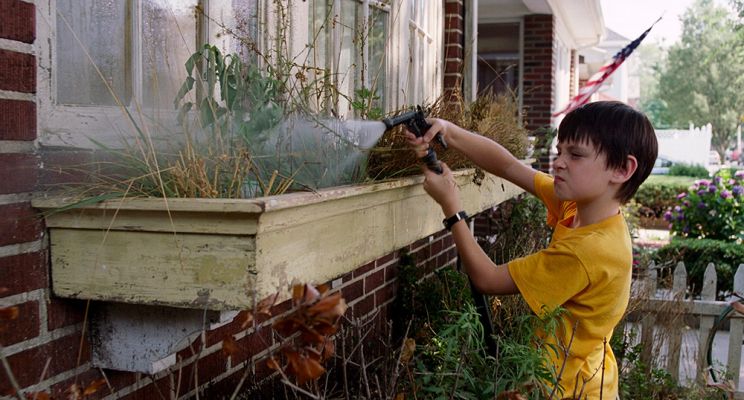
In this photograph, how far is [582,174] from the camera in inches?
90.8

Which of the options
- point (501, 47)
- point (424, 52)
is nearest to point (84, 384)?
point (424, 52)

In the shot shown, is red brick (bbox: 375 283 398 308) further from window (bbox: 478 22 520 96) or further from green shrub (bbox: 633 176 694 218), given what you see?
green shrub (bbox: 633 176 694 218)

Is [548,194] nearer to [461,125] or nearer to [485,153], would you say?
[485,153]

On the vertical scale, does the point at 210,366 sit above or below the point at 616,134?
below

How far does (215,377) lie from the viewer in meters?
2.36

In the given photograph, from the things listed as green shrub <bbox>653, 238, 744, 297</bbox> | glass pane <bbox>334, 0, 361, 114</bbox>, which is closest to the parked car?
green shrub <bbox>653, 238, 744, 297</bbox>

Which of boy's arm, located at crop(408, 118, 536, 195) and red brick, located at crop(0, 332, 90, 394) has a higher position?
boy's arm, located at crop(408, 118, 536, 195)

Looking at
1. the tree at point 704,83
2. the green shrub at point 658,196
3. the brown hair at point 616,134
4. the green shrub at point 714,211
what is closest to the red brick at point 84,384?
the brown hair at point 616,134

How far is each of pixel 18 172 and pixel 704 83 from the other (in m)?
44.1

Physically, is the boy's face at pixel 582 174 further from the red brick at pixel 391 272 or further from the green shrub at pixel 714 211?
the green shrub at pixel 714 211

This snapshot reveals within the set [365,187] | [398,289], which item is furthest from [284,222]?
[398,289]

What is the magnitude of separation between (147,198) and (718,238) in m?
9.19

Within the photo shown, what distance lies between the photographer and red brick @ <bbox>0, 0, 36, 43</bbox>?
1.51 meters

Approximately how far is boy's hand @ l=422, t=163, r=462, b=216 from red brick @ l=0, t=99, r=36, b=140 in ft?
3.86
